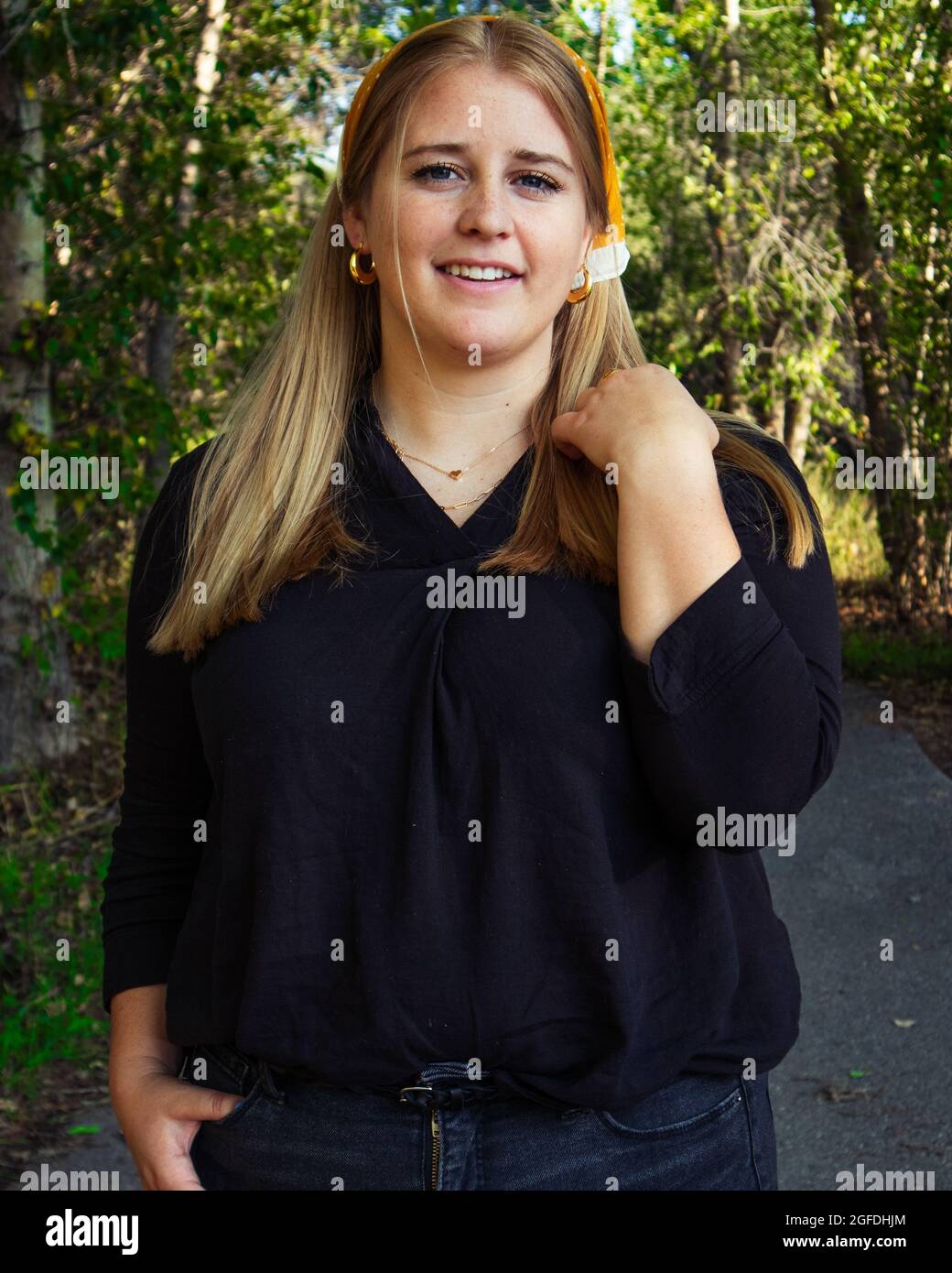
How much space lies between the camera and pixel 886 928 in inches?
205

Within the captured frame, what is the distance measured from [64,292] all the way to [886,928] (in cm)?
419

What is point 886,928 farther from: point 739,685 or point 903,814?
point 739,685

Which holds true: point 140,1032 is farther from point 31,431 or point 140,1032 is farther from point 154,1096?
point 31,431

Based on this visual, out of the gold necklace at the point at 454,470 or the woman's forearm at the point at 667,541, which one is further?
the gold necklace at the point at 454,470

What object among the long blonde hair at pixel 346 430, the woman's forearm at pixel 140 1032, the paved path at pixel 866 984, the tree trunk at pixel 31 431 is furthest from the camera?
the tree trunk at pixel 31 431

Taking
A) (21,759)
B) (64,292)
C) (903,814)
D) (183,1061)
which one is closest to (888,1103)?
(903,814)

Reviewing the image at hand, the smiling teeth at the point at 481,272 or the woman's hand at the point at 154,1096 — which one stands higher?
the smiling teeth at the point at 481,272

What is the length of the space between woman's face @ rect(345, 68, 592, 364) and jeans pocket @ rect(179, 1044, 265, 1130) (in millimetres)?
923

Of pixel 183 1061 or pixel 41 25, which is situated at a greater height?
pixel 41 25

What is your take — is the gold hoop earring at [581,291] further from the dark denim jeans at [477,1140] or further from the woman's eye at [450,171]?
the dark denim jeans at [477,1140]

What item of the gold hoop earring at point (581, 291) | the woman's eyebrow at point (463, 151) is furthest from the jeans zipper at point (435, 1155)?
the woman's eyebrow at point (463, 151)

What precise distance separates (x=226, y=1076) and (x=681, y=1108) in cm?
54

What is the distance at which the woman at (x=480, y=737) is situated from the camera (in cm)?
164

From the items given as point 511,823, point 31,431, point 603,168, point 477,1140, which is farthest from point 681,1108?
point 31,431
